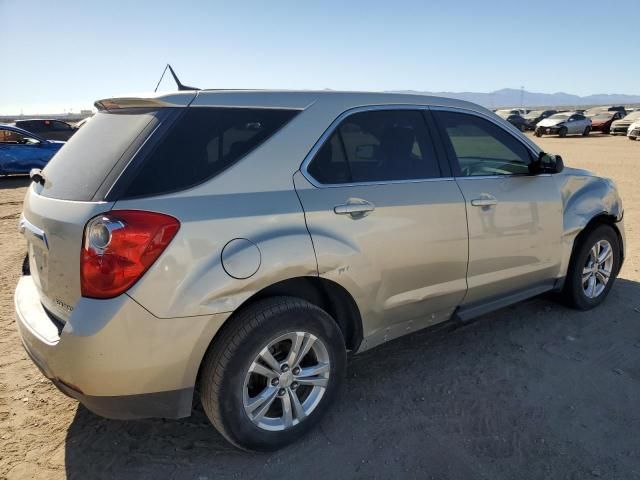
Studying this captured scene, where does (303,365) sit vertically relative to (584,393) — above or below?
above

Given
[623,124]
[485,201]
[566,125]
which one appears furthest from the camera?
[566,125]

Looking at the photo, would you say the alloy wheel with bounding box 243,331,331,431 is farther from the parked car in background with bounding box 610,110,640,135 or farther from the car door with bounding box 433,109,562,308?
the parked car in background with bounding box 610,110,640,135

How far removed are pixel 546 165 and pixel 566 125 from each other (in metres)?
32.8

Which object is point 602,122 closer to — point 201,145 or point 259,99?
point 259,99

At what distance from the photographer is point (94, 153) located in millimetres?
2502

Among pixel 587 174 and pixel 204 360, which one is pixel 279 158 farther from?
pixel 587 174

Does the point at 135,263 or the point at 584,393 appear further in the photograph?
the point at 584,393

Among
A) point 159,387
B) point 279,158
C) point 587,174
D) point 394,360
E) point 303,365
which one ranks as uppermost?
point 279,158

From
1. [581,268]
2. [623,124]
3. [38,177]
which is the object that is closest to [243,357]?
[38,177]

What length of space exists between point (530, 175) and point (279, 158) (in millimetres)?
2117

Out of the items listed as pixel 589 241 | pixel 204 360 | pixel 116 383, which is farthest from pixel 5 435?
pixel 589 241

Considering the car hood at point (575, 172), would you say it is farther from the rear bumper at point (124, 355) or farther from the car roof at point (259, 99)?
the rear bumper at point (124, 355)

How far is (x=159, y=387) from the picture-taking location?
2.29 m

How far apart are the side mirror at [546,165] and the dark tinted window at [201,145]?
2061mm
